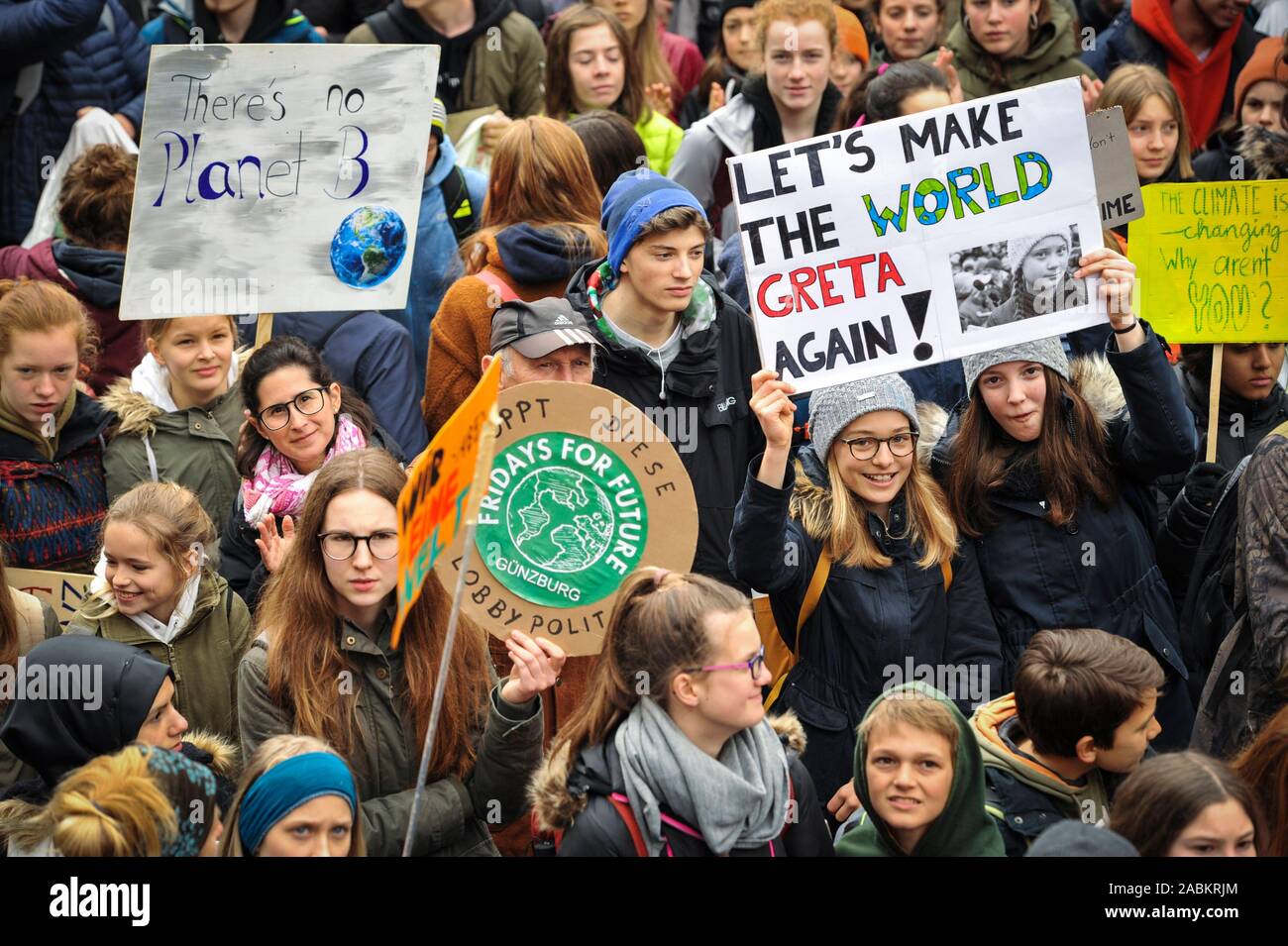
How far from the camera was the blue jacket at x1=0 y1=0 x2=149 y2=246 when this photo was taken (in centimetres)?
883

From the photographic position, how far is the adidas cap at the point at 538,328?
18.6 ft

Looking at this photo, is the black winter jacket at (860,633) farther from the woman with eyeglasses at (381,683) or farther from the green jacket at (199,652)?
the green jacket at (199,652)

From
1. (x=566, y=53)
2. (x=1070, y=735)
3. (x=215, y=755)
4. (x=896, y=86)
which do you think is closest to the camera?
(x=1070, y=735)

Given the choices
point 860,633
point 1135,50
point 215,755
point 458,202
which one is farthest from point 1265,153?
point 215,755

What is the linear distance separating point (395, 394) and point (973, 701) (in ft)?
8.54

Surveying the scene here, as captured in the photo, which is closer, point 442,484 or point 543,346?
point 442,484

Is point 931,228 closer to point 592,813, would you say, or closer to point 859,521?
point 859,521

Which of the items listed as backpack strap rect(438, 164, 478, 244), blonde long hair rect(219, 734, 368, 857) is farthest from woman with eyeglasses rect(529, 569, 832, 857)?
backpack strap rect(438, 164, 478, 244)

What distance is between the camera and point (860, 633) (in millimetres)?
5484

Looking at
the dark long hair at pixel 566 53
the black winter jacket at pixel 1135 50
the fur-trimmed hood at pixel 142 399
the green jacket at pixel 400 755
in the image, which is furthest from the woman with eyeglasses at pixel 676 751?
the black winter jacket at pixel 1135 50

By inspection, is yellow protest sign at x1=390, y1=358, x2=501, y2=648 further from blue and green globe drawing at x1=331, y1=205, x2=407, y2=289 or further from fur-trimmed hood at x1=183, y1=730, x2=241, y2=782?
blue and green globe drawing at x1=331, y1=205, x2=407, y2=289

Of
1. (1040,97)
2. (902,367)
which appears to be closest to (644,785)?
(902,367)

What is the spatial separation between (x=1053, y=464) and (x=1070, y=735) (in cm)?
125

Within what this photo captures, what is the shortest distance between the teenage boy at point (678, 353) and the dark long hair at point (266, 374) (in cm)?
97
